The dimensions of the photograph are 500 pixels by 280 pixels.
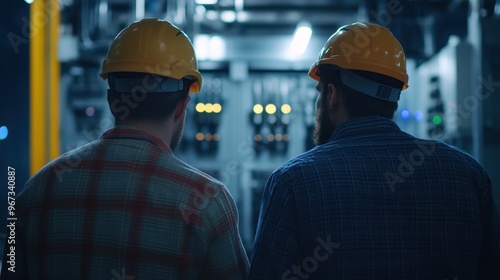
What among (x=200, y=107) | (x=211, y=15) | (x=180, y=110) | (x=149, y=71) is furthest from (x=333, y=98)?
(x=211, y=15)

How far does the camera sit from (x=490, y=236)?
1918 millimetres

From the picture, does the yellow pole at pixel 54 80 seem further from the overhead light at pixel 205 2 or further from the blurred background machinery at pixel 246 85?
the overhead light at pixel 205 2

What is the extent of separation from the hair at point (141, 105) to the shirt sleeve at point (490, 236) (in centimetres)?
110

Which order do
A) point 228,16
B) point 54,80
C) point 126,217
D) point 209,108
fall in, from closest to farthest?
point 126,217, point 54,80, point 209,108, point 228,16

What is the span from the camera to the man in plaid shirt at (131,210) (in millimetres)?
1694

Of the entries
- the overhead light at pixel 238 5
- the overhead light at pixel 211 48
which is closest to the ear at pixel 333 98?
the overhead light at pixel 211 48

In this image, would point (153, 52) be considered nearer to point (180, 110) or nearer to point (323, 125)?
point (180, 110)

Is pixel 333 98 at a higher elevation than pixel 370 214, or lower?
higher

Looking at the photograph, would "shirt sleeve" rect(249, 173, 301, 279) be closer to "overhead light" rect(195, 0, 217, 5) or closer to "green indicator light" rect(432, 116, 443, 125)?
"green indicator light" rect(432, 116, 443, 125)

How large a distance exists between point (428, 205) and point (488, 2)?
2050mm

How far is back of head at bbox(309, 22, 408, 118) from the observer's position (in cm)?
192

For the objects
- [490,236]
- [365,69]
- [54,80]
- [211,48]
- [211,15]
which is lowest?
[490,236]

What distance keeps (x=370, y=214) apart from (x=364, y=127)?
30cm

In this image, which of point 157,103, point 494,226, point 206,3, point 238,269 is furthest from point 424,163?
point 206,3
